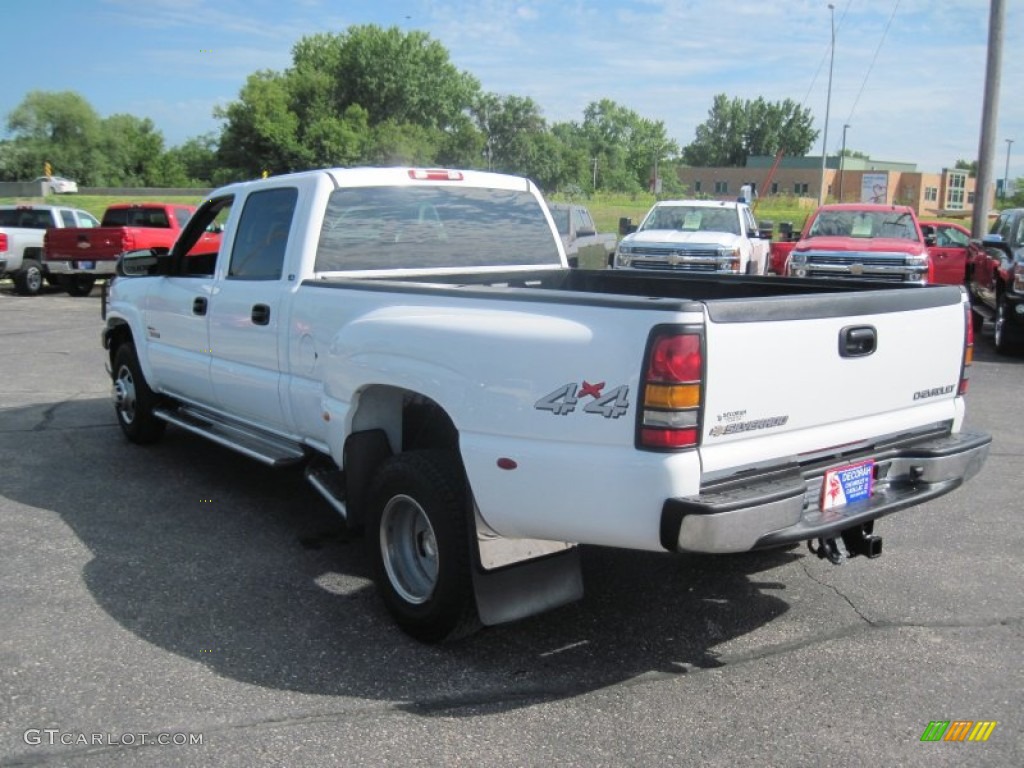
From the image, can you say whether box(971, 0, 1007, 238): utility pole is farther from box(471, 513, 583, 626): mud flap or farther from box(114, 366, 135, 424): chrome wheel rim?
box(471, 513, 583, 626): mud flap

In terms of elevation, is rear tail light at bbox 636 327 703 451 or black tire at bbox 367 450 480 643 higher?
rear tail light at bbox 636 327 703 451

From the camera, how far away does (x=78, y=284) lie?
19.8 metres

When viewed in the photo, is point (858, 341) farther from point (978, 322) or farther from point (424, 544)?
point (978, 322)

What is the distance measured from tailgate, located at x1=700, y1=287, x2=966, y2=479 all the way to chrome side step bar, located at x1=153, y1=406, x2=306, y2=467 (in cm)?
258

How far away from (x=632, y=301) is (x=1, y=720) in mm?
2627

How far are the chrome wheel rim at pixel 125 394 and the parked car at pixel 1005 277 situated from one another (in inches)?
353

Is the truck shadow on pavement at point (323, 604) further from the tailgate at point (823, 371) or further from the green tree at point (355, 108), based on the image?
the green tree at point (355, 108)

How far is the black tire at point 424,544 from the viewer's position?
144 inches

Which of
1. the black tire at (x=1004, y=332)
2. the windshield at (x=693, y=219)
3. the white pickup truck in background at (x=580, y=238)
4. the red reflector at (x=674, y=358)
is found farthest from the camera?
the white pickup truck in background at (x=580, y=238)

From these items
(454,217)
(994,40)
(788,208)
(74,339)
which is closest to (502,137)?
(788,208)

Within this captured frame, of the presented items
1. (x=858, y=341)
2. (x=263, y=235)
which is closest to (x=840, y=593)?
(x=858, y=341)

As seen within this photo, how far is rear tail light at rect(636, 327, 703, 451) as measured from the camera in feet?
10.0

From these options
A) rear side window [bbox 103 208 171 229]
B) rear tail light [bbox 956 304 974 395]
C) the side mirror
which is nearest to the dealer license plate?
rear tail light [bbox 956 304 974 395]

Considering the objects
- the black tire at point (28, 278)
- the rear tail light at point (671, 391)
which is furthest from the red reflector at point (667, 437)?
the black tire at point (28, 278)
